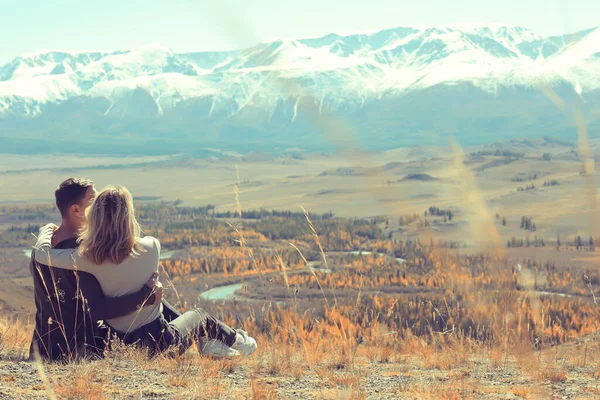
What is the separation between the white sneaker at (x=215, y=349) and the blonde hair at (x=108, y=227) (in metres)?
1.05

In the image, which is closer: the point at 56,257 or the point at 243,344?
the point at 56,257

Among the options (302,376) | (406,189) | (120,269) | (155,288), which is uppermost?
(406,189)

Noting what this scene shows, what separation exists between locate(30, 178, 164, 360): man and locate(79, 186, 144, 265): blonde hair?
10.6 inches

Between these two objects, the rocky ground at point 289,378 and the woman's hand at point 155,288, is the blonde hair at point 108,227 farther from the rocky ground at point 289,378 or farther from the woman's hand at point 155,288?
the rocky ground at point 289,378

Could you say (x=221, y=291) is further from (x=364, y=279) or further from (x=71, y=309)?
(x=71, y=309)

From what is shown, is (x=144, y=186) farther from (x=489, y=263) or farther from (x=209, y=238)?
(x=489, y=263)

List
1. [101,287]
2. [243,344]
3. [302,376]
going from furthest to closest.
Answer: [243,344], [101,287], [302,376]

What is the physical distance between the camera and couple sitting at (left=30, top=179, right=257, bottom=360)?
597 centimetres

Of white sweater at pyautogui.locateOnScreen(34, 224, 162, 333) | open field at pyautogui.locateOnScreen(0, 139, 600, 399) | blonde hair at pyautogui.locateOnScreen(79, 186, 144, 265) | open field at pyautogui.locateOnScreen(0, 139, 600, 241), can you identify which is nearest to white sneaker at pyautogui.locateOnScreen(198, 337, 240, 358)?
open field at pyautogui.locateOnScreen(0, 139, 600, 399)

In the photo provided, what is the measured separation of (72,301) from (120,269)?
605 millimetres

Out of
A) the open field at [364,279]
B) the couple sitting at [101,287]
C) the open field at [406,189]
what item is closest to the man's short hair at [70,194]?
the couple sitting at [101,287]

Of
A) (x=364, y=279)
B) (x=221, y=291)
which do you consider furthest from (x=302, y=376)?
(x=364, y=279)

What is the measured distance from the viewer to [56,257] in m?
6.15

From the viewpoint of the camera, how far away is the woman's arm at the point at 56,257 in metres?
6.07
